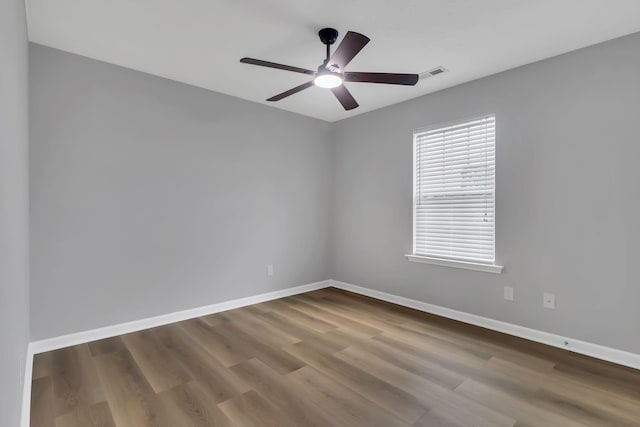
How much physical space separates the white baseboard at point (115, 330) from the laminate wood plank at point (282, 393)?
1226 millimetres

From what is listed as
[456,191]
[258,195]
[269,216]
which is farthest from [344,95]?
[269,216]

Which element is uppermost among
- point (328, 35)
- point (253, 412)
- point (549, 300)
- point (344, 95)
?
point (328, 35)

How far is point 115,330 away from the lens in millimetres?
2936

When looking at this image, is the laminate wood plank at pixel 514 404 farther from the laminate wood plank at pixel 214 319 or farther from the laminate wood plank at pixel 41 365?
the laminate wood plank at pixel 41 365

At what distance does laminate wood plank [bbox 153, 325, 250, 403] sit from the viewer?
6.83 feet

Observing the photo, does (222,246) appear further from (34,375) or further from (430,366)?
(430,366)

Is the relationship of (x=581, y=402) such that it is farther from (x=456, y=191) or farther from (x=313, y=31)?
(x=313, y=31)

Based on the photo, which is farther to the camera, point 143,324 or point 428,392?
point 143,324

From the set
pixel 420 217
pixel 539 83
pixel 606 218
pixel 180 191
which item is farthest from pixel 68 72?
pixel 606 218

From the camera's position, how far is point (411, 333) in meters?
3.03

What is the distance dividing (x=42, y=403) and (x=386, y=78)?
3064 mm

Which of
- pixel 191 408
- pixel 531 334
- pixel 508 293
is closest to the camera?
pixel 191 408

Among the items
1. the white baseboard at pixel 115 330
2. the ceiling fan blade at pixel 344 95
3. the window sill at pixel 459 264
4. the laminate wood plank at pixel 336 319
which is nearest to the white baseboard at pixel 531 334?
the window sill at pixel 459 264

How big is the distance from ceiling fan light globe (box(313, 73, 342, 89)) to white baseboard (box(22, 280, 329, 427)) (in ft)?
8.64
